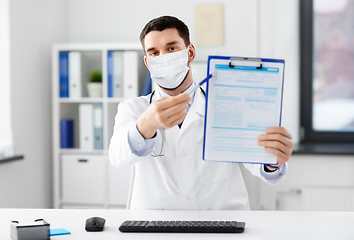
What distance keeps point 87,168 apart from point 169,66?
166 cm

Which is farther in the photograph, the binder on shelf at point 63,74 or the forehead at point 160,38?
the binder on shelf at point 63,74

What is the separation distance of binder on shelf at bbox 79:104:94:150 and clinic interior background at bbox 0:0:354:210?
0.31 m

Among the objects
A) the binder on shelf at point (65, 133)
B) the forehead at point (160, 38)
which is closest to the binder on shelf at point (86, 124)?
the binder on shelf at point (65, 133)

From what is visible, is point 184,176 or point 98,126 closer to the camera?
point 184,176

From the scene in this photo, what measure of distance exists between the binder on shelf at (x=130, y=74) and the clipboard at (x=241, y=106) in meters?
1.69

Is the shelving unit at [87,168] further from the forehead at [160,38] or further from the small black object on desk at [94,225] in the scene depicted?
the small black object on desk at [94,225]

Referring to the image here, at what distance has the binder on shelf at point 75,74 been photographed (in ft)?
9.46

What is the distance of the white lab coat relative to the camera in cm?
144

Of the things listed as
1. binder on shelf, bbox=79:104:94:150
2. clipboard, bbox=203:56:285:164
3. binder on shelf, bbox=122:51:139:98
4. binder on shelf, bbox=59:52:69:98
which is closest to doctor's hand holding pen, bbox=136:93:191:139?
clipboard, bbox=203:56:285:164

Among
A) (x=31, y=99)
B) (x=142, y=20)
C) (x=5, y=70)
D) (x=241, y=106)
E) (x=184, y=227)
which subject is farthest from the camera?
(x=142, y=20)

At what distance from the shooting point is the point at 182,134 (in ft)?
4.84

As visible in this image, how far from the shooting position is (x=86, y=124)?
2885 mm

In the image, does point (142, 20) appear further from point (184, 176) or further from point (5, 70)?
point (184, 176)

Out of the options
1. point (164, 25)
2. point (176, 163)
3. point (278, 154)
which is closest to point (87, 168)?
point (176, 163)
